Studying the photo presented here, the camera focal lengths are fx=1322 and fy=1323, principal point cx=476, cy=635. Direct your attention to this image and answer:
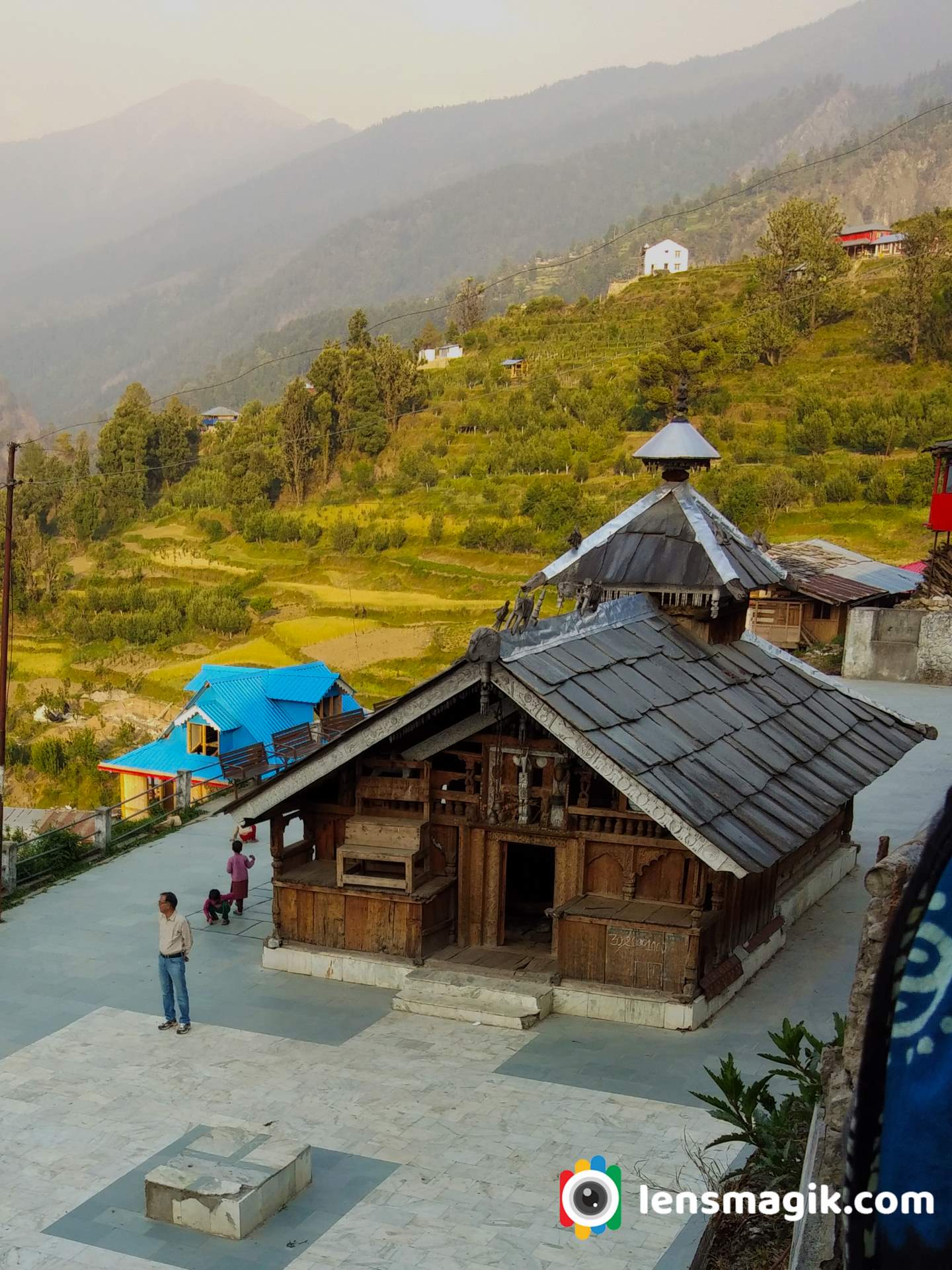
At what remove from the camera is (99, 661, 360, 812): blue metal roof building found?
27688 millimetres

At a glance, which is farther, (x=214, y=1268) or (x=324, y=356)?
(x=324, y=356)

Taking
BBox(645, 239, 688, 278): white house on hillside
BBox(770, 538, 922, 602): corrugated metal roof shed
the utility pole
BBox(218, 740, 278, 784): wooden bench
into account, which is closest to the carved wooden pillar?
the utility pole

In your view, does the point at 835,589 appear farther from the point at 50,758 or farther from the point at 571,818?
the point at 50,758

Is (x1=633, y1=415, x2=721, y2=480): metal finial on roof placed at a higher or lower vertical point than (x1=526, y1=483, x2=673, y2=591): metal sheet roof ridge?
higher

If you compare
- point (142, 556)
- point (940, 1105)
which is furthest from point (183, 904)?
point (142, 556)

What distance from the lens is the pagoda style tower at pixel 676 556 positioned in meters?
14.1

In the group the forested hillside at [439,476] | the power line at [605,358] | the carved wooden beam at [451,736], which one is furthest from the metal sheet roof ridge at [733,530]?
the power line at [605,358]

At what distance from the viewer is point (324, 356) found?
78.8 metres

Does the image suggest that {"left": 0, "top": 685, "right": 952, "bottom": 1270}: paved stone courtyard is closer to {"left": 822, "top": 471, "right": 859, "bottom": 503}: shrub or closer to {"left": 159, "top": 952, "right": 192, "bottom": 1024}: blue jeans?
{"left": 159, "top": 952, "right": 192, "bottom": 1024}: blue jeans

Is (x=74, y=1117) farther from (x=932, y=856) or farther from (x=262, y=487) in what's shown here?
(x=262, y=487)

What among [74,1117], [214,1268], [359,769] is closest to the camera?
[214,1268]

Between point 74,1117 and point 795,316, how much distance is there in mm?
73015

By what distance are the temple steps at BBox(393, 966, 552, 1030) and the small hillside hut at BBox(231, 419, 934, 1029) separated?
0.11ft

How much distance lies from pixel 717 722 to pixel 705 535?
7.97 ft
